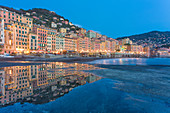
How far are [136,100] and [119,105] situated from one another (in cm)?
145

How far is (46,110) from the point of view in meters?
5.23

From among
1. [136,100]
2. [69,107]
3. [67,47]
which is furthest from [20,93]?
[67,47]

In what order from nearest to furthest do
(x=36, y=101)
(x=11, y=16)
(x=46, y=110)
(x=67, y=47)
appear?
(x=46, y=110) < (x=36, y=101) < (x=11, y=16) < (x=67, y=47)

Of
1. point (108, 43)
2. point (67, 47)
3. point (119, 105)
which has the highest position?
point (108, 43)

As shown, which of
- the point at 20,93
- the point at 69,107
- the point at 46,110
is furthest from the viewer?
the point at 20,93

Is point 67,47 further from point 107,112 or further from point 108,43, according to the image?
point 107,112

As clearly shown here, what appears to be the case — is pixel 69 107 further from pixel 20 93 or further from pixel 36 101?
pixel 20 93

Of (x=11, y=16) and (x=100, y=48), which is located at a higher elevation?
(x=11, y=16)

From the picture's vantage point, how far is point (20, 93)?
7457mm

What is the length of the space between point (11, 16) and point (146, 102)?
85.4 metres

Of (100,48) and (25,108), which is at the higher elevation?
(100,48)

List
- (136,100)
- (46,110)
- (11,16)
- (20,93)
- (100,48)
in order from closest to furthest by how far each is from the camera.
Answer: (46,110) < (136,100) < (20,93) < (11,16) < (100,48)

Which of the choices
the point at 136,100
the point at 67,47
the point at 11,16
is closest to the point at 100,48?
the point at 67,47

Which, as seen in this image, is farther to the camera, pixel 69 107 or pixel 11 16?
pixel 11 16
